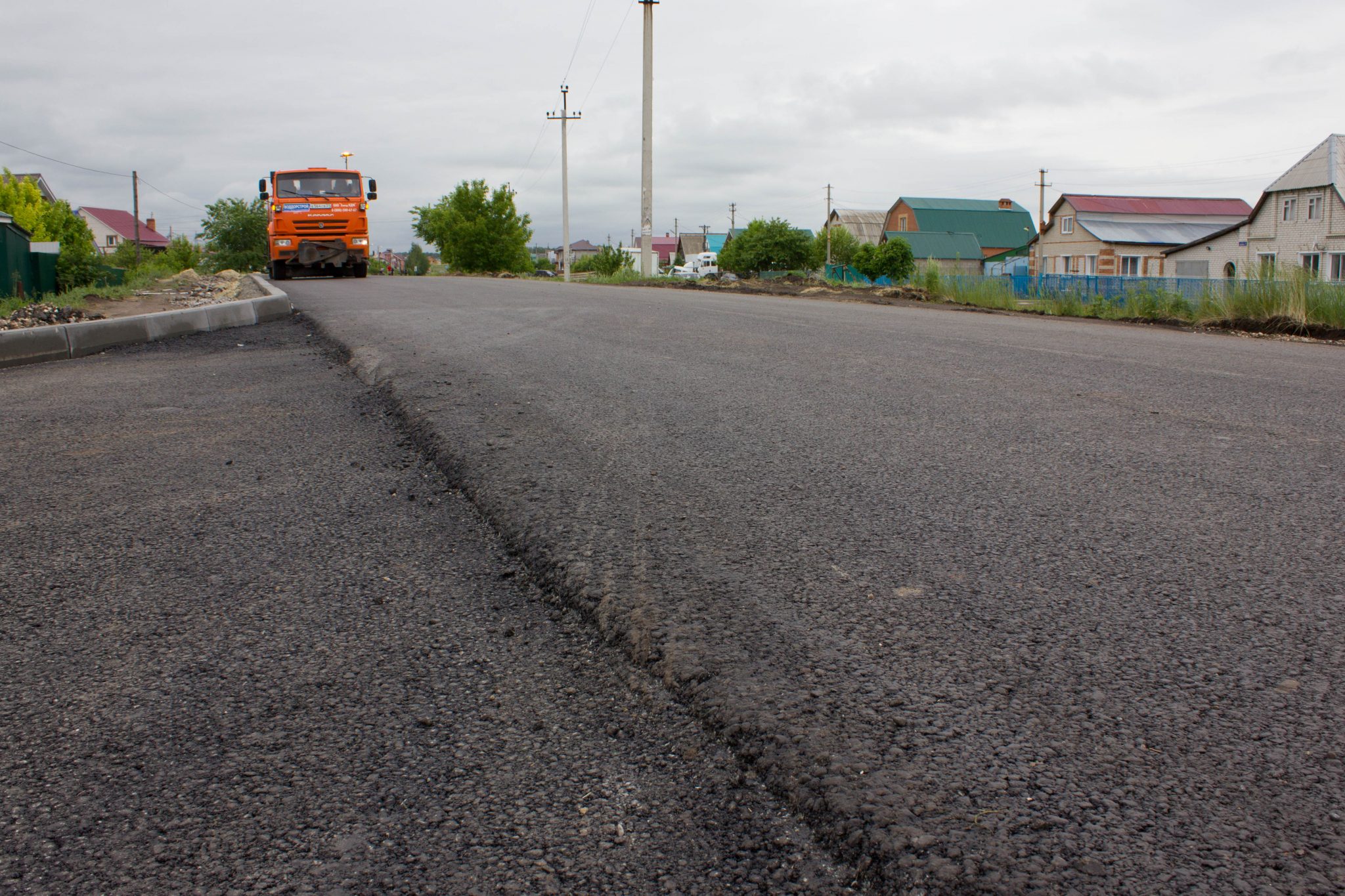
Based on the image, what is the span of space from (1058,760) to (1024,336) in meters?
8.77

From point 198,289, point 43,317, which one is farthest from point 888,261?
point 43,317

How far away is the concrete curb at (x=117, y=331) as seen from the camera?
7.97 meters

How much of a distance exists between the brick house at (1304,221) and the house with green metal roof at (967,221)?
129ft

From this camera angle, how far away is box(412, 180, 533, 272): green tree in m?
67.4

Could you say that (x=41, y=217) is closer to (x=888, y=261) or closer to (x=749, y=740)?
(x=749, y=740)

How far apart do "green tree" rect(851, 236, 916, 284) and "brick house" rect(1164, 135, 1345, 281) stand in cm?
2379

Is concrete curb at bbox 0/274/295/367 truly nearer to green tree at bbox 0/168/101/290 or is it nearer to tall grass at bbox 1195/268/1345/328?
tall grass at bbox 1195/268/1345/328

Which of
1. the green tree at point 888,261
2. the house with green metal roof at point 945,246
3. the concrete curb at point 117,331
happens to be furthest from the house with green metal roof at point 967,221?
the concrete curb at point 117,331

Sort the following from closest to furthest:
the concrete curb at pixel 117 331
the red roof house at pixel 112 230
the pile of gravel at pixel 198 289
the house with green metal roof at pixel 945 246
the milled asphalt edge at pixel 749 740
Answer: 1. the milled asphalt edge at pixel 749 740
2. the concrete curb at pixel 117 331
3. the pile of gravel at pixel 198 289
4. the house with green metal roof at pixel 945 246
5. the red roof house at pixel 112 230

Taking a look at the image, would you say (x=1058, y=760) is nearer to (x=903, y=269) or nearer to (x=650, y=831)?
(x=650, y=831)

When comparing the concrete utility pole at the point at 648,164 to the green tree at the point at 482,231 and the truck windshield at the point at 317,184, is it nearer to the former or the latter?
the truck windshield at the point at 317,184

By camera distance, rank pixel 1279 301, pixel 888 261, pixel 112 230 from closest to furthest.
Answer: pixel 1279 301 → pixel 888 261 → pixel 112 230

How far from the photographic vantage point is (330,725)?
2.01 m

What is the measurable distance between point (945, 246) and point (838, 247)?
417 inches
